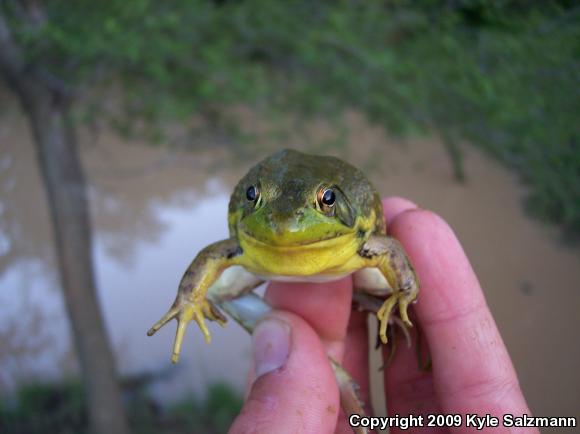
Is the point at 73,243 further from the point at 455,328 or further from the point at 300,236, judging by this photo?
the point at 455,328

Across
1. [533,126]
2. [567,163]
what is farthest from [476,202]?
[533,126]

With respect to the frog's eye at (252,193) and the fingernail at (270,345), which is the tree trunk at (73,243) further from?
the frog's eye at (252,193)

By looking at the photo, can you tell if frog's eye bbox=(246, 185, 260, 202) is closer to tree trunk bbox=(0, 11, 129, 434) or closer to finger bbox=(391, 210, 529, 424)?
finger bbox=(391, 210, 529, 424)

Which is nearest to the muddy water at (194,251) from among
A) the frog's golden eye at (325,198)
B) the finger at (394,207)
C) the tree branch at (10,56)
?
the tree branch at (10,56)

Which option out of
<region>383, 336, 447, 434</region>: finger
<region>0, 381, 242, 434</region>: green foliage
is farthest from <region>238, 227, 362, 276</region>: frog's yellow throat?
<region>0, 381, 242, 434</region>: green foliage

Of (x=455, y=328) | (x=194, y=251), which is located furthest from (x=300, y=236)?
(x=194, y=251)
